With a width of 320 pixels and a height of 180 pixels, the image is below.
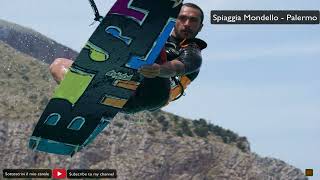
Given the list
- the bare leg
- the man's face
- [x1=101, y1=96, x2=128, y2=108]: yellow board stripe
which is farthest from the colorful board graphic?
the man's face

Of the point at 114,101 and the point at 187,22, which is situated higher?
the point at 187,22

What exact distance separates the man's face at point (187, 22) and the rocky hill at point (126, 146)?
127034 millimetres

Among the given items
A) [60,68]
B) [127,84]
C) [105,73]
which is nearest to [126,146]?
[60,68]

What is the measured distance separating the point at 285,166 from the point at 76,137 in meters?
175

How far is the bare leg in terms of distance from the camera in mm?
14555

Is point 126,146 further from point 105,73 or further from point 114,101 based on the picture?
point 105,73

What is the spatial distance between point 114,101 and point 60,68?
1.23m

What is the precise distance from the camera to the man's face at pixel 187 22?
14086 millimetres

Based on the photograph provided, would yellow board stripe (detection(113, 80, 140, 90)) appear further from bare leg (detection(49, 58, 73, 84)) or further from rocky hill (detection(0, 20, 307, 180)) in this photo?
rocky hill (detection(0, 20, 307, 180))

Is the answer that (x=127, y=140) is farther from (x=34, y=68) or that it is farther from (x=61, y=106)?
(x=61, y=106)

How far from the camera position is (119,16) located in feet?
42.3

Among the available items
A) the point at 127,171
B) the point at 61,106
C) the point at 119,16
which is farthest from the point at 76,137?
the point at 127,171

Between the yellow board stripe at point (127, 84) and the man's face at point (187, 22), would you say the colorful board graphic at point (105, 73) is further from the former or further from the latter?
the man's face at point (187, 22)

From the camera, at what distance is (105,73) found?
1395cm
